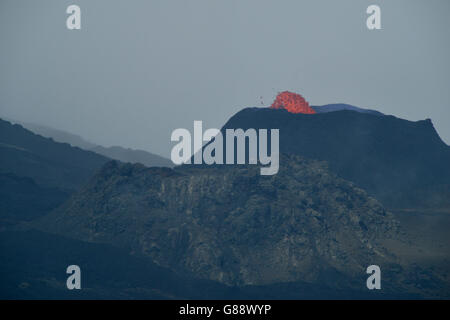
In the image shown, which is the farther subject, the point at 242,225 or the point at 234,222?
the point at 234,222

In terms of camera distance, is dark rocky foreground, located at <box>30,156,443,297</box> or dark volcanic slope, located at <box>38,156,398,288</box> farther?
dark volcanic slope, located at <box>38,156,398,288</box>

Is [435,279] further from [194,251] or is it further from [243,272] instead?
[194,251]

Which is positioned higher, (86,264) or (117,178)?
(117,178)

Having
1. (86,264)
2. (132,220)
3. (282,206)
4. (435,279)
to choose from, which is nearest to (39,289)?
(86,264)

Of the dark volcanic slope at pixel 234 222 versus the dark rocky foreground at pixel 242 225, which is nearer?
the dark rocky foreground at pixel 242 225
